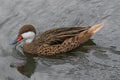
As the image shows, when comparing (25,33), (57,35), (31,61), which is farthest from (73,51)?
(25,33)

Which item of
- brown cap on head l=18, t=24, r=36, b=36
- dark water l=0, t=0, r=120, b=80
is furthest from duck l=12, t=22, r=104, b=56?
dark water l=0, t=0, r=120, b=80

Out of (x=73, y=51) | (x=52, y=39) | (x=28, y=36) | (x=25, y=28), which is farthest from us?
(x=73, y=51)

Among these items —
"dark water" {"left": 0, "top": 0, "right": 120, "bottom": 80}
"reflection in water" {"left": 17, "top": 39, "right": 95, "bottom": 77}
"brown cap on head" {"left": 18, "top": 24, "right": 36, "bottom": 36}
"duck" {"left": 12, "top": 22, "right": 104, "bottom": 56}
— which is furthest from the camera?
"duck" {"left": 12, "top": 22, "right": 104, "bottom": 56}

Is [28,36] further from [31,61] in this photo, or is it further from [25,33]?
[31,61]

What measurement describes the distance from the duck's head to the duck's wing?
0.69 feet

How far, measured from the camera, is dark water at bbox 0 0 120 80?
32.1 feet

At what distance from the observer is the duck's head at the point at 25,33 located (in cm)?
1047

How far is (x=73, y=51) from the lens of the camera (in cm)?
1085

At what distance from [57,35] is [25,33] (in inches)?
32.5

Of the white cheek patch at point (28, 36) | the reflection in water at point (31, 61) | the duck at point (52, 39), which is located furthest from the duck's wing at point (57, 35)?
the reflection in water at point (31, 61)

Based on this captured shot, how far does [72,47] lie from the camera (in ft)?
35.6

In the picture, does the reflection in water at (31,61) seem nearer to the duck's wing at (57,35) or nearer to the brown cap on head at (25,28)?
the duck's wing at (57,35)

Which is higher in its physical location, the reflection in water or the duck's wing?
the duck's wing

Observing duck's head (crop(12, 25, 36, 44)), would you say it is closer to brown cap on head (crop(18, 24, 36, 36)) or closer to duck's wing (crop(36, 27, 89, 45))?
brown cap on head (crop(18, 24, 36, 36))
